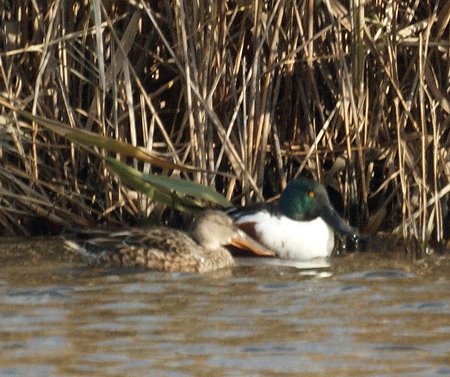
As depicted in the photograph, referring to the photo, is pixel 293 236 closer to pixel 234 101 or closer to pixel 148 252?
pixel 234 101

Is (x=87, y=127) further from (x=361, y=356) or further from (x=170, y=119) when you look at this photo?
(x=361, y=356)

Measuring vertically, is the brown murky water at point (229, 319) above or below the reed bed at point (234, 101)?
below

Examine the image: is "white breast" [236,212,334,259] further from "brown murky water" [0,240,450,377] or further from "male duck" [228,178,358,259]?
"brown murky water" [0,240,450,377]

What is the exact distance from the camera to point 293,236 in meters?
8.34

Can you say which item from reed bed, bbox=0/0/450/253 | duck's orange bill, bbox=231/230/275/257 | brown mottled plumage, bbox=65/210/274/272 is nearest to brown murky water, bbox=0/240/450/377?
brown mottled plumage, bbox=65/210/274/272

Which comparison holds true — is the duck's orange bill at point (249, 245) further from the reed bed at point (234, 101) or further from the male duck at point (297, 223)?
the reed bed at point (234, 101)

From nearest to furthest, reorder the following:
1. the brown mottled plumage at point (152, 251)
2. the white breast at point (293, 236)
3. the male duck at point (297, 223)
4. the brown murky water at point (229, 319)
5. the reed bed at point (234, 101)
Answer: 1. the brown murky water at point (229, 319)
2. the brown mottled plumage at point (152, 251)
3. the reed bed at point (234, 101)
4. the male duck at point (297, 223)
5. the white breast at point (293, 236)

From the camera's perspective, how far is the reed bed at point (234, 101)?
764cm

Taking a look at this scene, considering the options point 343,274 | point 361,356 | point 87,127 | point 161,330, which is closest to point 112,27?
point 87,127

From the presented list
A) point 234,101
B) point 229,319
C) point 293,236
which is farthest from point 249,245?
point 229,319

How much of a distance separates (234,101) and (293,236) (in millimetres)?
970

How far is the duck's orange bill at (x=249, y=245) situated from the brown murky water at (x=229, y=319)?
269 millimetres

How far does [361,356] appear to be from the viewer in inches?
207

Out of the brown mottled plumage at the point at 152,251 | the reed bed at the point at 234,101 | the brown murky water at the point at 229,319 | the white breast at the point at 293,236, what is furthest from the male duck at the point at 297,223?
the brown mottled plumage at the point at 152,251
